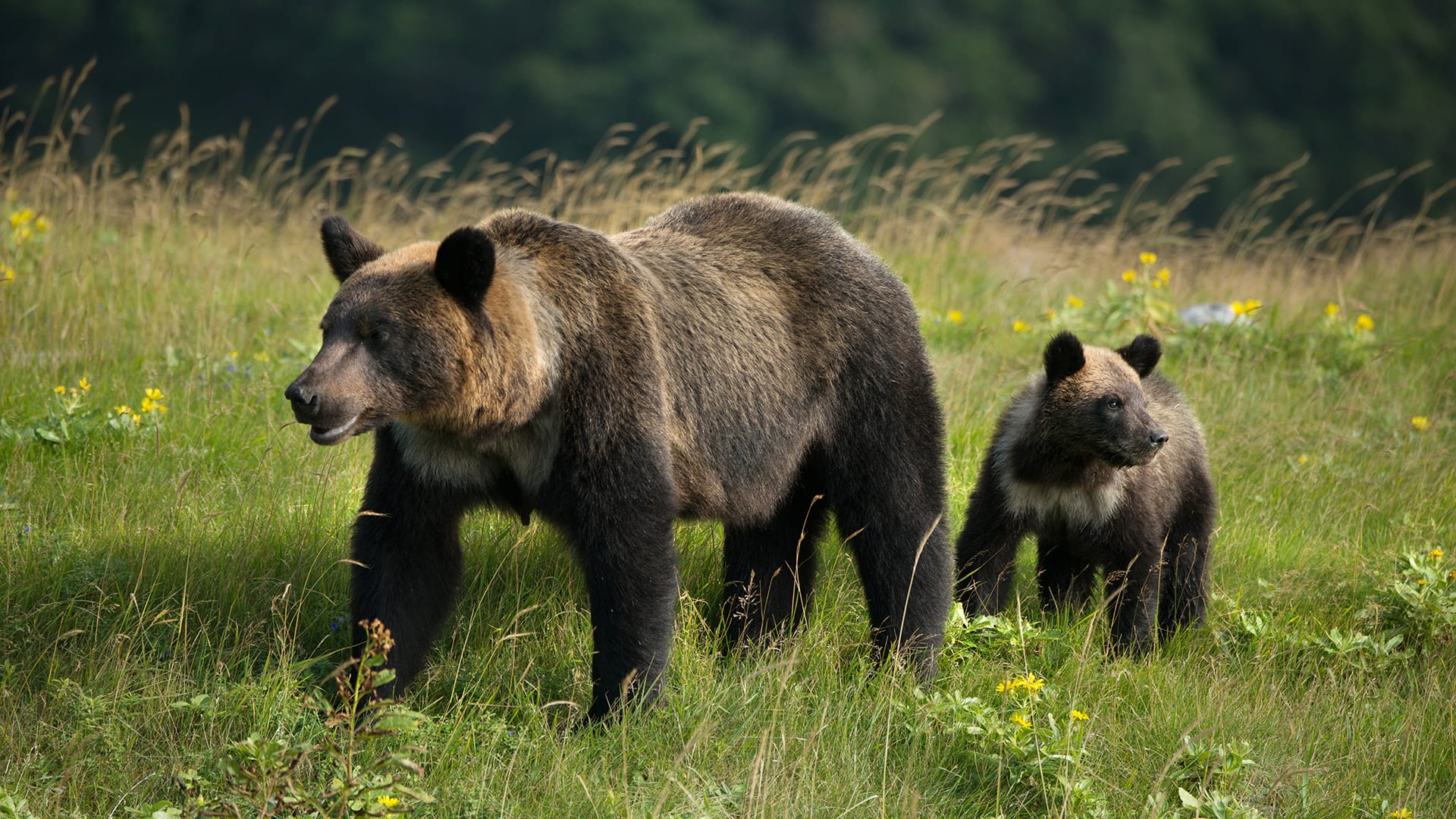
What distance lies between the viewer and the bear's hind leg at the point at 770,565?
17.3ft

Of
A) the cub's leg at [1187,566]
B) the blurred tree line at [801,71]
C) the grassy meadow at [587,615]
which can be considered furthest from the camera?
the blurred tree line at [801,71]

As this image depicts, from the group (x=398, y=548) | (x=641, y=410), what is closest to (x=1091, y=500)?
(x=641, y=410)

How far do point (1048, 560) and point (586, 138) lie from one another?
756 inches

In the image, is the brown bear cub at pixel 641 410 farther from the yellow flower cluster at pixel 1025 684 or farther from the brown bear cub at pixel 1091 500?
the brown bear cub at pixel 1091 500

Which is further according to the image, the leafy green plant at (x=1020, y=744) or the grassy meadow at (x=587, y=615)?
the leafy green plant at (x=1020, y=744)

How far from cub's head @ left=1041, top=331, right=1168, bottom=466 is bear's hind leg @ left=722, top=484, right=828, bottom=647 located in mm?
1325

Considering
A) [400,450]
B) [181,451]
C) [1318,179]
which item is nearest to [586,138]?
[1318,179]

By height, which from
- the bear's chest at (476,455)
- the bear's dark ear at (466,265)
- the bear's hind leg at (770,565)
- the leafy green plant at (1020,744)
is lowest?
the leafy green plant at (1020,744)

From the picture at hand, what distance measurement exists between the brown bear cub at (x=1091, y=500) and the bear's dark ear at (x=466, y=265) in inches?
107

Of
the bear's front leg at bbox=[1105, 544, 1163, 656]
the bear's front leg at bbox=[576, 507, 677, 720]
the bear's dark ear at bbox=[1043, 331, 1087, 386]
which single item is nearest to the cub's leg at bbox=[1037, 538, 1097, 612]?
the bear's front leg at bbox=[1105, 544, 1163, 656]

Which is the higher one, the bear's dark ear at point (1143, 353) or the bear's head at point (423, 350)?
the bear's head at point (423, 350)

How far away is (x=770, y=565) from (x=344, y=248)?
2096 mm

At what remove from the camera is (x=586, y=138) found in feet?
79.0

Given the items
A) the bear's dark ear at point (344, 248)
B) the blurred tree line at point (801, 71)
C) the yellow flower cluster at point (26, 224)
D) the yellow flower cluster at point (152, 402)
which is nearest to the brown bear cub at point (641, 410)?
the bear's dark ear at point (344, 248)
